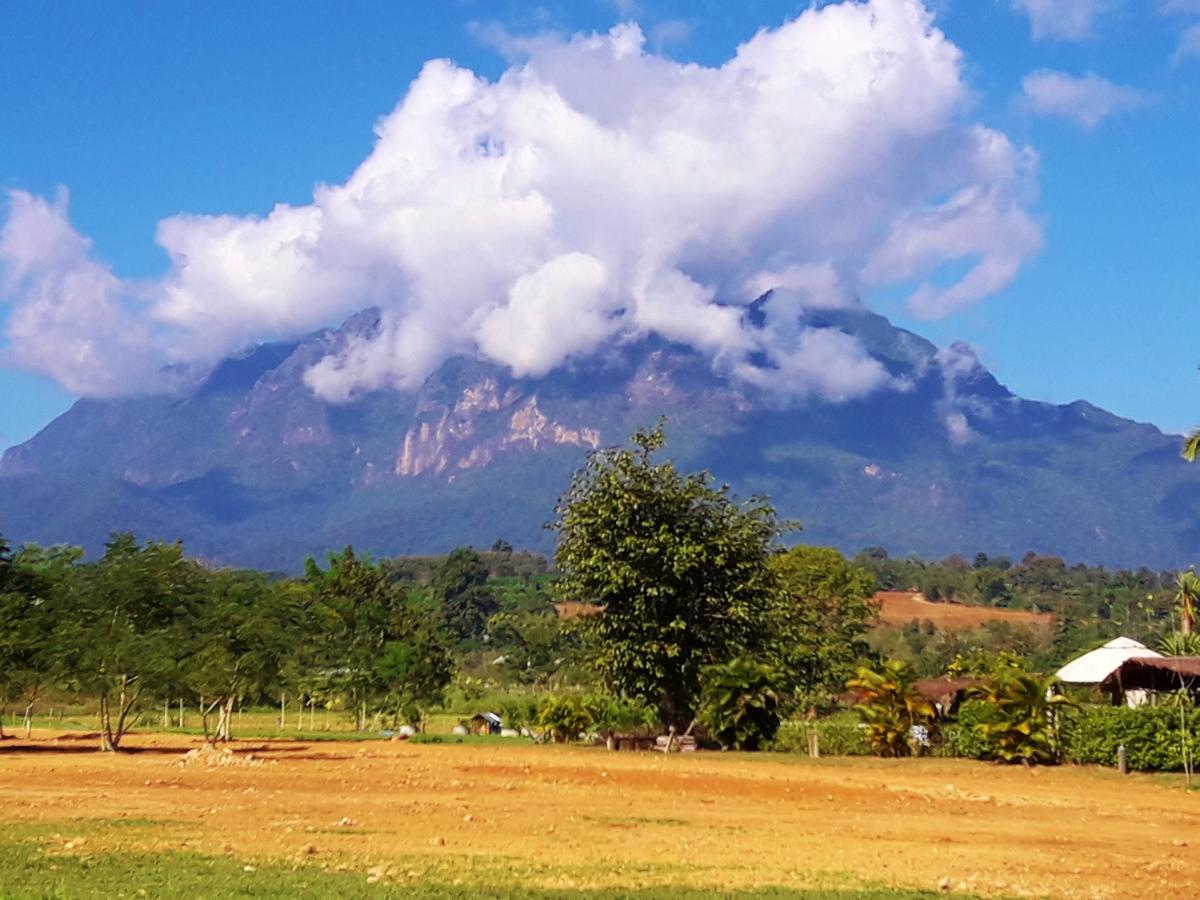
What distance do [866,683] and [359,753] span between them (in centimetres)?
1512

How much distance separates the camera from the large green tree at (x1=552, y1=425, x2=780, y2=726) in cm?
3862

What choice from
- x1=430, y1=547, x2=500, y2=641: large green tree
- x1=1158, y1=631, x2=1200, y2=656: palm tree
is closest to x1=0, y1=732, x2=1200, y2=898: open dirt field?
x1=1158, y1=631, x2=1200, y2=656: palm tree

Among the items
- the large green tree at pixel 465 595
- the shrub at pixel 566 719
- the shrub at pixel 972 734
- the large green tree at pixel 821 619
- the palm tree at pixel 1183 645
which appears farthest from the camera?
the large green tree at pixel 465 595

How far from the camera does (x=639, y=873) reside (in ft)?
47.0

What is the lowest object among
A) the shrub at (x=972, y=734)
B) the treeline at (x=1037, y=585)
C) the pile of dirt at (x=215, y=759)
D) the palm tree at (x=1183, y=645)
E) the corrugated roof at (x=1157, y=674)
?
the pile of dirt at (x=215, y=759)

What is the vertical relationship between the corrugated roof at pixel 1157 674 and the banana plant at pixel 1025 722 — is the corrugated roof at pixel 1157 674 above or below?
above

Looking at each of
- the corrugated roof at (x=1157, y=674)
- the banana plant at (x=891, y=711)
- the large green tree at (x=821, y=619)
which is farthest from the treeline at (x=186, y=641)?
the corrugated roof at (x=1157, y=674)

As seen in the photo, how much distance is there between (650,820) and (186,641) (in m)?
24.9

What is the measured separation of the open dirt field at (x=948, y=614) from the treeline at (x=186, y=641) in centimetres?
8556

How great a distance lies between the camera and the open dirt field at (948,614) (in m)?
142

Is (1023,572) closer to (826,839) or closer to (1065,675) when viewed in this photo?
(1065,675)

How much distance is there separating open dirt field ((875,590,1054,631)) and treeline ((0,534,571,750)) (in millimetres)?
85560

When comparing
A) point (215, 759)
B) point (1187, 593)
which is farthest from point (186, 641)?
point (1187, 593)

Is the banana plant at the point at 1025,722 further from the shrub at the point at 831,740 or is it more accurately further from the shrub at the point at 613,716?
the shrub at the point at 613,716
